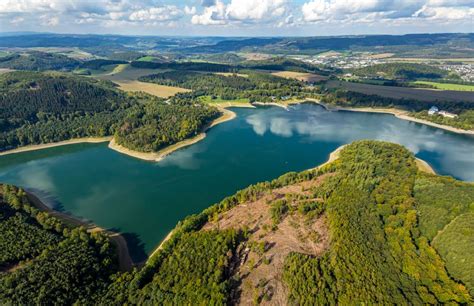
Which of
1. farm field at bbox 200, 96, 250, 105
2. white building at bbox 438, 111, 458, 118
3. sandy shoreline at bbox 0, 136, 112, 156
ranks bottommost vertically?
sandy shoreline at bbox 0, 136, 112, 156

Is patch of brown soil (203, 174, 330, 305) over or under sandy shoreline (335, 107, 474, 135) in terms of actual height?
over

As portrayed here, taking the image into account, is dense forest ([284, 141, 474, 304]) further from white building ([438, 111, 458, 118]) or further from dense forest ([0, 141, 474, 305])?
white building ([438, 111, 458, 118])

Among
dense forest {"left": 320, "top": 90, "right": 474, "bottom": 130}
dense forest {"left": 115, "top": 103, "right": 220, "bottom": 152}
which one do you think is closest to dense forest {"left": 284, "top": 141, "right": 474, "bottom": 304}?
dense forest {"left": 115, "top": 103, "right": 220, "bottom": 152}

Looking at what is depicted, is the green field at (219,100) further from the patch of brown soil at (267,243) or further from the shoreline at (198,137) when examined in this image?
the patch of brown soil at (267,243)

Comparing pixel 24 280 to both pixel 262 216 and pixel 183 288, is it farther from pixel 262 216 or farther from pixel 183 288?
pixel 262 216

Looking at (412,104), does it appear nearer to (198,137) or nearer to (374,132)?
(374,132)

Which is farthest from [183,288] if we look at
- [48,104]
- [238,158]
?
[48,104]
